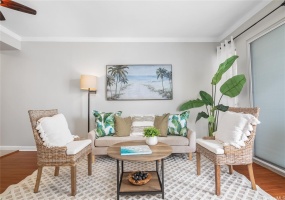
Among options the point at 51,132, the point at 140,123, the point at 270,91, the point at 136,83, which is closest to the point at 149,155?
the point at 51,132

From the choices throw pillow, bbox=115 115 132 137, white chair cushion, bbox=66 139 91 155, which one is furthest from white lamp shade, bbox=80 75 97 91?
white chair cushion, bbox=66 139 91 155

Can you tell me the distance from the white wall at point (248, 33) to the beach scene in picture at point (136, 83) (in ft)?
4.97

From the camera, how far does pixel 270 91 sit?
8.96ft

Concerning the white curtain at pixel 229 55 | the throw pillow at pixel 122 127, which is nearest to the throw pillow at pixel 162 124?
the throw pillow at pixel 122 127

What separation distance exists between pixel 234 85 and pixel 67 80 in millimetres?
3474

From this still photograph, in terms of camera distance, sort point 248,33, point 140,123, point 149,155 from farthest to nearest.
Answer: point 140,123 < point 248,33 < point 149,155

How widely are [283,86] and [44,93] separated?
4515 mm

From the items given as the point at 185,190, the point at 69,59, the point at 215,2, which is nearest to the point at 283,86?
the point at 215,2

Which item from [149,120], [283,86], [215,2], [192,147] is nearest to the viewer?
[283,86]

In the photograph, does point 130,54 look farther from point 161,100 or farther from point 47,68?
point 47,68

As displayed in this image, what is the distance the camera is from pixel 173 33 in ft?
12.6

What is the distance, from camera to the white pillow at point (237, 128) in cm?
209

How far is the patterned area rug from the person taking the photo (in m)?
1.99

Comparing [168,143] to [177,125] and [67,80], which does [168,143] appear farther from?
[67,80]
